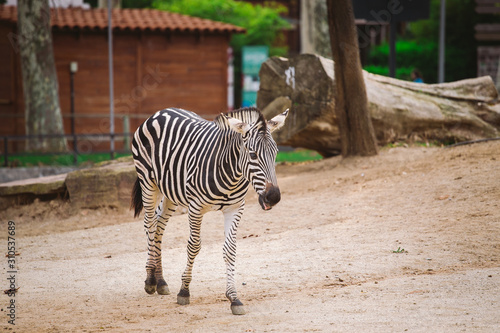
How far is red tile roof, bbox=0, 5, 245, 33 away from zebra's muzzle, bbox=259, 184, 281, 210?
17.2 m

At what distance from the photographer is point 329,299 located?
18.7ft

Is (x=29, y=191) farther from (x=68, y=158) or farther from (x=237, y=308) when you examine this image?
(x=237, y=308)

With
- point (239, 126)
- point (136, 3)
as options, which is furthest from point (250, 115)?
point (136, 3)

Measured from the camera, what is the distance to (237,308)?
17.6 ft

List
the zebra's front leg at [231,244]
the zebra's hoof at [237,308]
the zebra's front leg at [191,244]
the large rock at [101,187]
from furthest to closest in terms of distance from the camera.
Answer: the large rock at [101,187]
the zebra's front leg at [191,244]
the zebra's front leg at [231,244]
the zebra's hoof at [237,308]

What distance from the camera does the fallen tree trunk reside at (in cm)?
1227

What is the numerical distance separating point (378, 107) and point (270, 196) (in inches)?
309

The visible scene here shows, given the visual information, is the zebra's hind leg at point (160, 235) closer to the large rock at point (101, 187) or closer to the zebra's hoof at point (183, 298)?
the zebra's hoof at point (183, 298)

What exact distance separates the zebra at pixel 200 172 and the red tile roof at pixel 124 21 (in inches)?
603

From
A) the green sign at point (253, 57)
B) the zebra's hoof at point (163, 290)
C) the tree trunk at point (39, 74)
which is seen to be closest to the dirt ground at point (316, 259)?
the zebra's hoof at point (163, 290)

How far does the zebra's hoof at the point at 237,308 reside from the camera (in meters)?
5.36

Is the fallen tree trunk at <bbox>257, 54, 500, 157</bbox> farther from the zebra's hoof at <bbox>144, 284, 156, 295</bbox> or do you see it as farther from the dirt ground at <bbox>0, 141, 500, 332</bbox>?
the zebra's hoof at <bbox>144, 284, 156, 295</bbox>

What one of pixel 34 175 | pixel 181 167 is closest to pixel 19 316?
pixel 181 167

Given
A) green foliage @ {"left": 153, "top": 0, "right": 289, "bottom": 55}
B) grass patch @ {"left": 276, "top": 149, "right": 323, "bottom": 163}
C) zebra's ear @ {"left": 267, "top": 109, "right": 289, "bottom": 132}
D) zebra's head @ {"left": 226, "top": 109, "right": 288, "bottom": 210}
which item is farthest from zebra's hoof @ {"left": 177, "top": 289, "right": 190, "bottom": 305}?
green foliage @ {"left": 153, "top": 0, "right": 289, "bottom": 55}
